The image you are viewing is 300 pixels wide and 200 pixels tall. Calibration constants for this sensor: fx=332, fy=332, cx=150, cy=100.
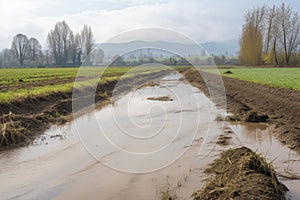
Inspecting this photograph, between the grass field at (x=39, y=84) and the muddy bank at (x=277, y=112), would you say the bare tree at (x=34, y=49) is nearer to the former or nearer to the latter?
the grass field at (x=39, y=84)

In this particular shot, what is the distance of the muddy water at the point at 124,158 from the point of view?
6.54 metres

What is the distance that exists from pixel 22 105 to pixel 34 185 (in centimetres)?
851

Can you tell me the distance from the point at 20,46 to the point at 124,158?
112607 millimetres

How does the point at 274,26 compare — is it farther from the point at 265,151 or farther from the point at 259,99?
the point at 265,151

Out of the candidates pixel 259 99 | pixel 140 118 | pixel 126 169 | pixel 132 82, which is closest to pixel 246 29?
pixel 132 82

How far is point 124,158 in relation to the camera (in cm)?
881

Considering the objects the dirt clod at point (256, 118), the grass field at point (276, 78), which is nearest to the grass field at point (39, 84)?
the dirt clod at point (256, 118)

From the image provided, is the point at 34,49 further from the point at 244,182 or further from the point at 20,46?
the point at 244,182

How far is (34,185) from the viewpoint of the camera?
680 centimetres

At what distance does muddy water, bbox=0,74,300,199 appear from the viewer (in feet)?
21.5

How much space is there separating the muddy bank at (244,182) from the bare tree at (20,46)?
11111cm

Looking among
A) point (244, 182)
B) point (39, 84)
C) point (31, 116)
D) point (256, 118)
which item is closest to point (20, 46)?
point (39, 84)

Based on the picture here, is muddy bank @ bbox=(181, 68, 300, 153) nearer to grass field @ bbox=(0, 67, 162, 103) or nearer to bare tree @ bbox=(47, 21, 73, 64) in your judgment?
grass field @ bbox=(0, 67, 162, 103)

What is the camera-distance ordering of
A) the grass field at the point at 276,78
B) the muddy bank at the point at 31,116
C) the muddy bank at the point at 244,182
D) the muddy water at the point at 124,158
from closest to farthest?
the muddy bank at the point at 244,182
the muddy water at the point at 124,158
the muddy bank at the point at 31,116
the grass field at the point at 276,78
